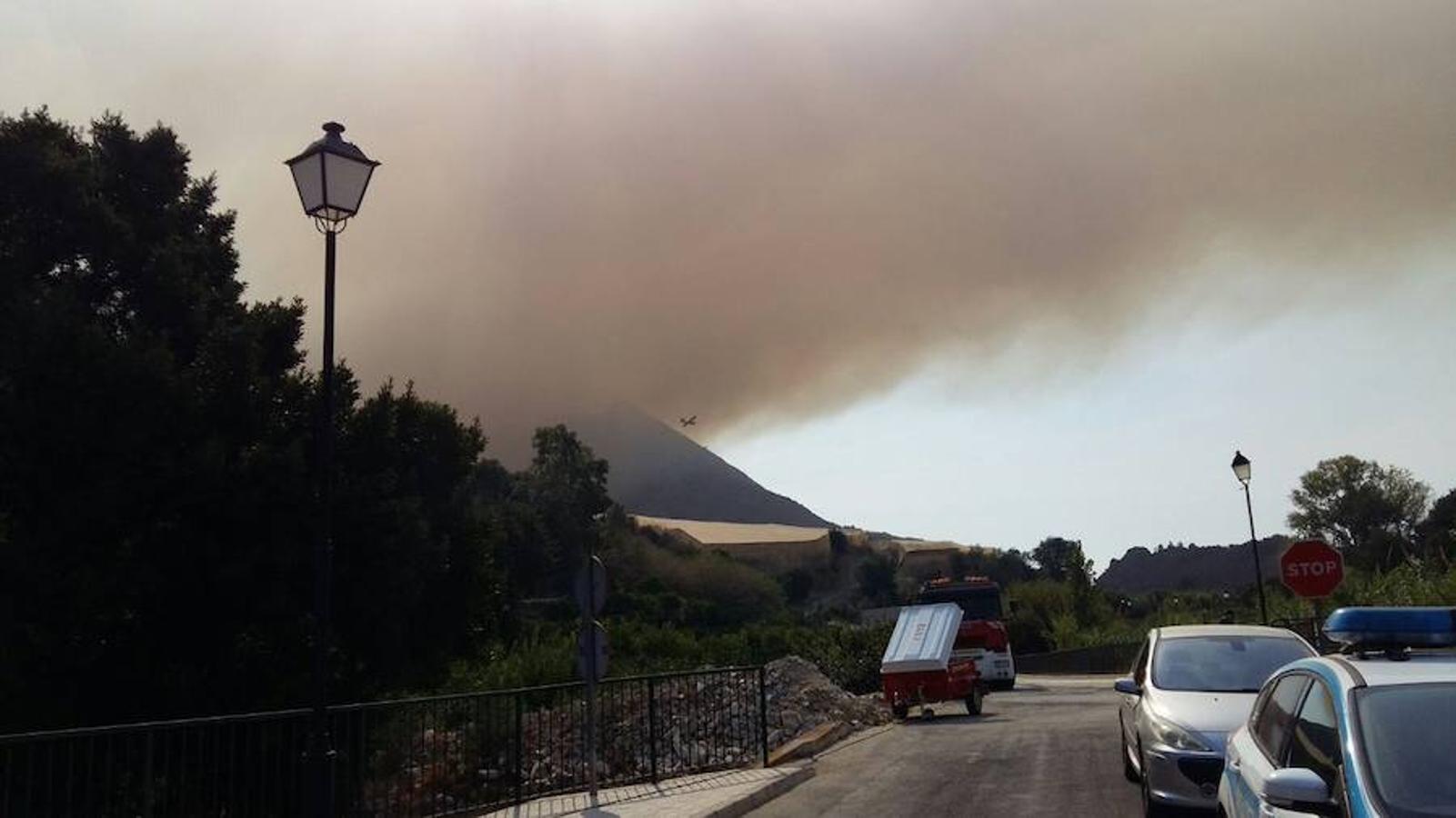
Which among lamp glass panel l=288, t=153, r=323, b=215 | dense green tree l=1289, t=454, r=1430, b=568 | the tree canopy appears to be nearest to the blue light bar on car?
lamp glass panel l=288, t=153, r=323, b=215

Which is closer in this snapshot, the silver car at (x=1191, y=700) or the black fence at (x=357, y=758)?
the black fence at (x=357, y=758)

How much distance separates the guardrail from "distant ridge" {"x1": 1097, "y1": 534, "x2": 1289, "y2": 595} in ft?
205

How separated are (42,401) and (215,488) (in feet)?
9.76

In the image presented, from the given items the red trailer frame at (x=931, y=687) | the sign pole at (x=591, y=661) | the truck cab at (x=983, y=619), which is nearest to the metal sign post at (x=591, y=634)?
the sign pole at (x=591, y=661)

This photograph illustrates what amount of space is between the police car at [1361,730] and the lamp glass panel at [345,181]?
7.81m

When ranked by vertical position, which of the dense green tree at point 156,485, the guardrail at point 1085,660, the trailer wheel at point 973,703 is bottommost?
the guardrail at point 1085,660

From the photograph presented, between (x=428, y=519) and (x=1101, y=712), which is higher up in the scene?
(x=428, y=519)

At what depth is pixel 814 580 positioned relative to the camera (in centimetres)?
10112

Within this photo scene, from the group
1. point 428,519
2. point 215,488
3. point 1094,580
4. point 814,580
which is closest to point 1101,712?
point 428,519

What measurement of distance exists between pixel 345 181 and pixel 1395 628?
27.2 feet

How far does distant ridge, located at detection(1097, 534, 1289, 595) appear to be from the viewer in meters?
109

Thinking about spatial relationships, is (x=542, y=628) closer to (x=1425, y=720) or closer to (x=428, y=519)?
(x=428, y=519)

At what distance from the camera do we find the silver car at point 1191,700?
346 inches

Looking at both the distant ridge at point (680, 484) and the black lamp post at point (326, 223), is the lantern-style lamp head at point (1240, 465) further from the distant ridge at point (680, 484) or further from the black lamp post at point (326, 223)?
the distant ridge at point (680, 484)
